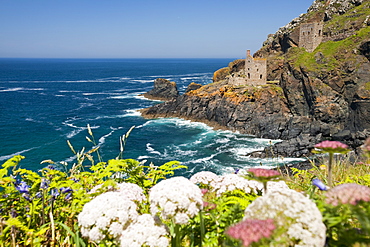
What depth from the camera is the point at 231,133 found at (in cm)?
5178

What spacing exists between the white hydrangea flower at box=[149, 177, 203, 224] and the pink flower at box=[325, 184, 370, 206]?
1.34 meters

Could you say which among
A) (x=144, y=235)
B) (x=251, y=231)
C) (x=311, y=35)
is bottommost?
(x=144, y=235)

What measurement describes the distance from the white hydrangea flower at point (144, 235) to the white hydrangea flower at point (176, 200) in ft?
0.66

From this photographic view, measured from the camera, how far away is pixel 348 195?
2510 millimetres

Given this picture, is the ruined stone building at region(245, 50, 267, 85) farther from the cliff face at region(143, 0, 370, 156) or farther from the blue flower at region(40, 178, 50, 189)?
the blue flower at region(40, 178, 50, 189)

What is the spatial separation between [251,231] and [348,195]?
109 centimetres

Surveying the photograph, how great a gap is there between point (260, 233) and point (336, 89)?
5723cm

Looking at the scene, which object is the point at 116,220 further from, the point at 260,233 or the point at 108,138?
the point at 108,138

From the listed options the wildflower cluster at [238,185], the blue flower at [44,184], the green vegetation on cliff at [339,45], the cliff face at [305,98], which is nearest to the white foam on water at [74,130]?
the cliff face at [305,98]

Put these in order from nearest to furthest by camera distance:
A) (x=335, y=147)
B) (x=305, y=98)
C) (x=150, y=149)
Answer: (x=335, y=147) < (x=150, y=149) < (x=305, y=98)

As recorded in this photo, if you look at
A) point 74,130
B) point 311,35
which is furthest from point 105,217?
point 311,35

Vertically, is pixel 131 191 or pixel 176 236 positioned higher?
pixel 131 191

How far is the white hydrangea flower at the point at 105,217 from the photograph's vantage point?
3.09 m

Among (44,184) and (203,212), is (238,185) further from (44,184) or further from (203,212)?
(44,184)
